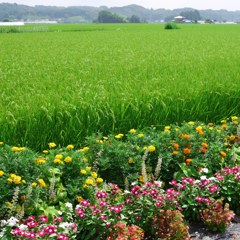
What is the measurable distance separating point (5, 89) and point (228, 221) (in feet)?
19.3

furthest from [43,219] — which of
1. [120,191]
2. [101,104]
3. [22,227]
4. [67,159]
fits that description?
[101,104]

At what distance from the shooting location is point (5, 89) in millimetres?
8898

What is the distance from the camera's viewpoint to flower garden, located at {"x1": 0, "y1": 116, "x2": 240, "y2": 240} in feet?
12.2

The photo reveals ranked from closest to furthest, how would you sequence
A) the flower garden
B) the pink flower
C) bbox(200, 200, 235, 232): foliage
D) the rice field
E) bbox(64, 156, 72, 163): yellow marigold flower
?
the pink flower → the flower garden → bbox(200, 200, 235, 232): foliage → bbox(64, 156, 72, 163): yellow marigold flower → the rice field

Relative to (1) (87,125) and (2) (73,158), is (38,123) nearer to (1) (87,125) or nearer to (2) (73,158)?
(1) (87,125)

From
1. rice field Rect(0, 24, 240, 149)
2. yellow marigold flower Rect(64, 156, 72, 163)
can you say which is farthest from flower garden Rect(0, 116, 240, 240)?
rice field Rect(0, 24, 240, 149)

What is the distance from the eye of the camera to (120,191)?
4328 millimetres

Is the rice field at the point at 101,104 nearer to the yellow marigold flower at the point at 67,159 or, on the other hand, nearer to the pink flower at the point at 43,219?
the yellow marigold flower at the point at 67,159

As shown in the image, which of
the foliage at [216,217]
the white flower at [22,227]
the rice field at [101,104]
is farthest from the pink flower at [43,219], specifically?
the rice field at [101,104]

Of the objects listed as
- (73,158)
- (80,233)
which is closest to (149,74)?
(73,158)

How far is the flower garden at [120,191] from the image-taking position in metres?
3.71

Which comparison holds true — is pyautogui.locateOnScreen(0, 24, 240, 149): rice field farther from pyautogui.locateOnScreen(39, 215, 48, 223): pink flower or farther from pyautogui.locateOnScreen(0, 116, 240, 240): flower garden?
pyautogui.locateOnScreen(39, 215, 48, 223): pink flower

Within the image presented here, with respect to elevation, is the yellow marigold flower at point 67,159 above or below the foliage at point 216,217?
above

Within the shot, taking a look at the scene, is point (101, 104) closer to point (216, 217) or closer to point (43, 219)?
point (216, 217)
